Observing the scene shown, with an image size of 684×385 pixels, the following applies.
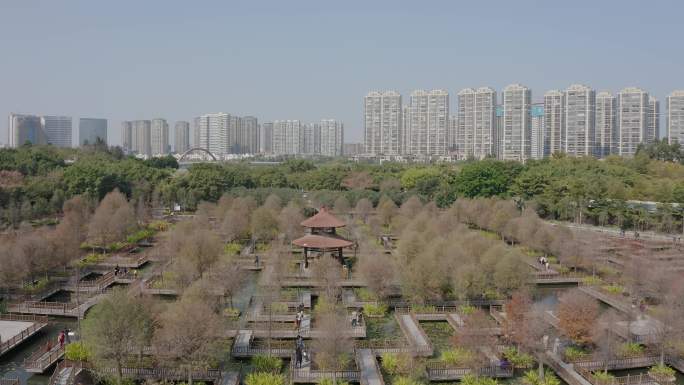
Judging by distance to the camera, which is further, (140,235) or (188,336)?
(140,235)

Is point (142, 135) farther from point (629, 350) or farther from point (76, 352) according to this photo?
point (629, 350)

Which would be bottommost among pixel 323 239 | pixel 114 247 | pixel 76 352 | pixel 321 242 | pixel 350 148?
pixel 76 352

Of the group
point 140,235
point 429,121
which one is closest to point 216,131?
point 429,121

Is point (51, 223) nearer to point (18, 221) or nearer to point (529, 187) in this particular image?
point (18, 221)

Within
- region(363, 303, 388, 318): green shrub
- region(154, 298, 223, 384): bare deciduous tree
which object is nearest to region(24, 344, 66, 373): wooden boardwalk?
region(154, 298, 223, 384): bare deciduous tree

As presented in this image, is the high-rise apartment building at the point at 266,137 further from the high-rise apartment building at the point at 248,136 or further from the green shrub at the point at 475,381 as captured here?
the green shrub at the point at 475,381

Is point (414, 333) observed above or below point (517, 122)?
below

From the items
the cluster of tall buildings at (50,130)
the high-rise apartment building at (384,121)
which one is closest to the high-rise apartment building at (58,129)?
the cluster of tall buildings at (50,130)
